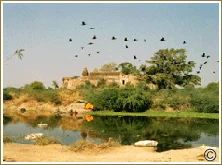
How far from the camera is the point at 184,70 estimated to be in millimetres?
40812

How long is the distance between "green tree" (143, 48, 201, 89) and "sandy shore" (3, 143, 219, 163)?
90.4 ft

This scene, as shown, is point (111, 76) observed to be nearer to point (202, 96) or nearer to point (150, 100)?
point (150, 100)

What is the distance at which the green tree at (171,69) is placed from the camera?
40.6 meters

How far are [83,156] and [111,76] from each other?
110 feet

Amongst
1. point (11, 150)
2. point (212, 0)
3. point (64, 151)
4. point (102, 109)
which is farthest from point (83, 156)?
point (102, 109)

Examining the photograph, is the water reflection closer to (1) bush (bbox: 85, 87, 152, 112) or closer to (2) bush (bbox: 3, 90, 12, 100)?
(1) bush (bbox: 85, 87, 152, 112)

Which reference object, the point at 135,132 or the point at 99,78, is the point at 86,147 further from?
the point at 99,78

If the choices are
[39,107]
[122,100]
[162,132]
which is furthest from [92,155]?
[39,107]

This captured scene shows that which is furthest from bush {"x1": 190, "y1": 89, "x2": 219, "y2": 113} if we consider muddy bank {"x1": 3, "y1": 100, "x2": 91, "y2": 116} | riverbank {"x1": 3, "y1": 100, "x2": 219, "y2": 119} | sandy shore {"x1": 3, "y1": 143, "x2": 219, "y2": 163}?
sandy shore {"x1": 3, "y1": 143, "x2": 219, "y2": 163}

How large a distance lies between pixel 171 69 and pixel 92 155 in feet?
98.9

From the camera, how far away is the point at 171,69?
40.9 metres

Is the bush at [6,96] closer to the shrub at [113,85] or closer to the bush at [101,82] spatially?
the shrub at [113,85]

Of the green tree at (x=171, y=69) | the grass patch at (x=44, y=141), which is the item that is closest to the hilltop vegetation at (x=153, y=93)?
the green tree at (x=171, y=69)

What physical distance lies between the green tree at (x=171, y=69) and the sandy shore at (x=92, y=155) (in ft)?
90.4
